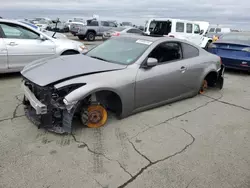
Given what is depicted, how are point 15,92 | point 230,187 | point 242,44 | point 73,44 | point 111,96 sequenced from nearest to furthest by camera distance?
point 230,187 < point 111,96 < point 15,92 < point 73,44 < point 242,44

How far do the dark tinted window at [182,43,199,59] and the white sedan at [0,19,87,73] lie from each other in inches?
121

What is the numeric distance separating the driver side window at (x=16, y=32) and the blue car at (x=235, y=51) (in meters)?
6.15

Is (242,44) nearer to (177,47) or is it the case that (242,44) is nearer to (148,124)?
(177,47)

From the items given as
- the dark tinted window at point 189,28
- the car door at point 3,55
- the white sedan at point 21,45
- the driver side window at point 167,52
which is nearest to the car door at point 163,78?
the driver side window at point 167,52

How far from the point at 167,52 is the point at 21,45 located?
12.8ft

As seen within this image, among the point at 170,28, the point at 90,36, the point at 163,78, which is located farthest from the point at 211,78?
the point at 90,36

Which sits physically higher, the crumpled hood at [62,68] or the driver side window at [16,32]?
the driver side window at [16,32]

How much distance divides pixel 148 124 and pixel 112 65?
115cm

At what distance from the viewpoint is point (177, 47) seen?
4.47 m

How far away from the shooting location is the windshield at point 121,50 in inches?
A: 150

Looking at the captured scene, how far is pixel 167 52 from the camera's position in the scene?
425 centimetres

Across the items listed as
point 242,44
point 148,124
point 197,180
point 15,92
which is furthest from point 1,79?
point 242,44

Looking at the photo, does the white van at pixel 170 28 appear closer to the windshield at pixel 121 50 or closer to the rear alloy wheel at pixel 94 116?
the windshield at pixel 121 50

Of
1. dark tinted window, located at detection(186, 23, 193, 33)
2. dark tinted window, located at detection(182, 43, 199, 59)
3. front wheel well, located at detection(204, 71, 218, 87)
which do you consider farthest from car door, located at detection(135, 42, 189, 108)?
dark tinted window, located at detection(186, 23, 193, 33)
